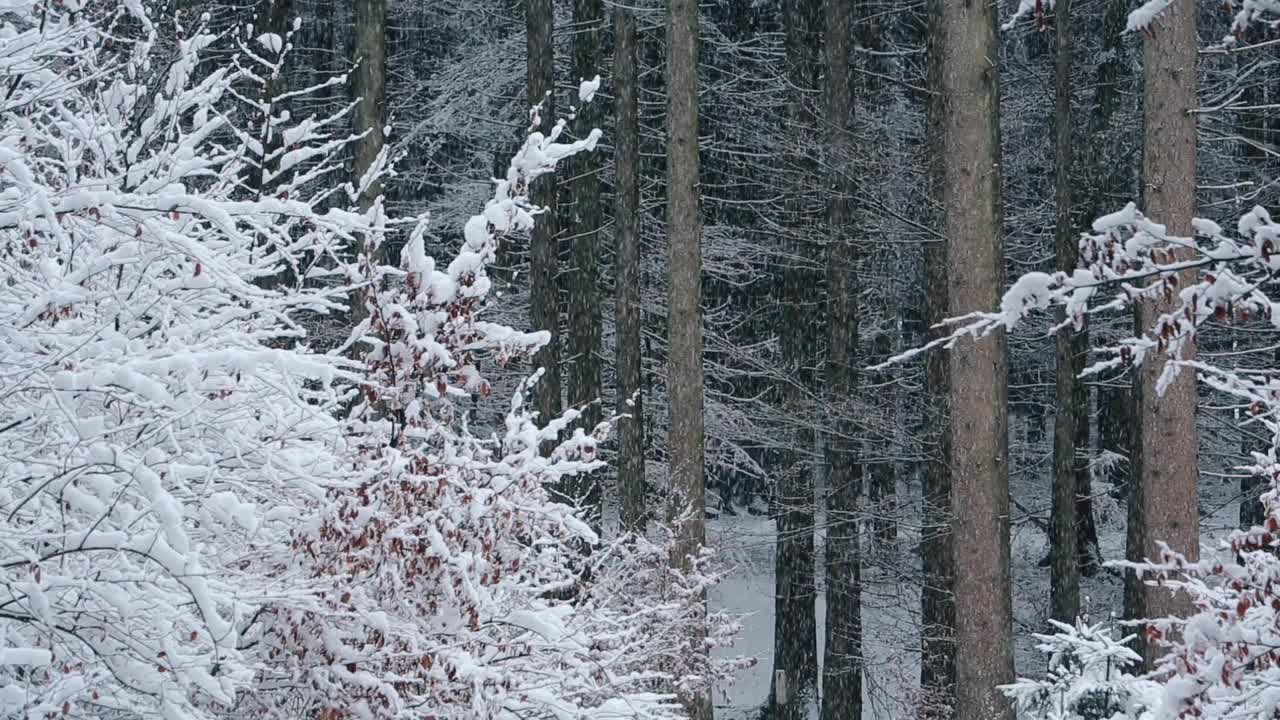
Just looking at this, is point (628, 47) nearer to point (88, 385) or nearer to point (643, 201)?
point (643, 201)

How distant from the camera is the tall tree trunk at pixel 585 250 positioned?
634 inches

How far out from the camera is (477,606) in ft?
18.0

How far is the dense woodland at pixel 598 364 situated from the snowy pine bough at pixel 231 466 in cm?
3

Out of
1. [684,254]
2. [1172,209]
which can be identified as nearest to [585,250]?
[684,254]

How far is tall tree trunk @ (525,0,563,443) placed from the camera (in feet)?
49.5

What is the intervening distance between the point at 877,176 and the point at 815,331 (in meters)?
4.36

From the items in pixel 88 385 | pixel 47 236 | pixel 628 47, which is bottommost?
pixel 88 385

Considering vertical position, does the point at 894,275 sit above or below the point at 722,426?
above

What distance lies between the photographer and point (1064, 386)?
16469 mm

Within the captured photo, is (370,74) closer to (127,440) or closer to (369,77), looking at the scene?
(369,77)

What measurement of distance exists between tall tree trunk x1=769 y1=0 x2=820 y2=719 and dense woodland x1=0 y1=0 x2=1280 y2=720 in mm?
83

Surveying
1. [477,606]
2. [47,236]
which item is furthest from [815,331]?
[47,236]

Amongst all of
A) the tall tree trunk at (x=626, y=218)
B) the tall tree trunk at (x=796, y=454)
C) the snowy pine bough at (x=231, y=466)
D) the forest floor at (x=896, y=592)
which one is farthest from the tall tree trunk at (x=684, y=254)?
the snowy pine bough at (x=231, y=466)

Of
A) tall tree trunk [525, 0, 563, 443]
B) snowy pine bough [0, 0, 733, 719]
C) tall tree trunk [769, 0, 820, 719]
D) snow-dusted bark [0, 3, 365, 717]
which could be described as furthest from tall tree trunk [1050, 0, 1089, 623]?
snow-dusted bark [0, 3, 365, 717]
